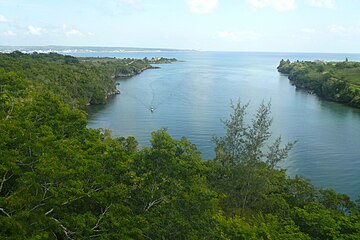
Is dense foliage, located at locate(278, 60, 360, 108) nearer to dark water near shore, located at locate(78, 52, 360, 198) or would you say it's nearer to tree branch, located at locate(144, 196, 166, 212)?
dark water near shore, located at locate(78, 52, 360, 198)

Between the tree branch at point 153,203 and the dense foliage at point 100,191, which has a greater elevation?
the dense foliage at point 100,191

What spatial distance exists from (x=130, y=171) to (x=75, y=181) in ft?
9.56

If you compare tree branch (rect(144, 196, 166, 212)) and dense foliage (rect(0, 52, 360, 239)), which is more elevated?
dense foliage (rect(0, 52, 360, 239))

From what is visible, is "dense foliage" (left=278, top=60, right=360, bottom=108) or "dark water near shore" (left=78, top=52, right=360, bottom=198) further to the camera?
"dense foliage" (left=278, top=60, right=360, bottom=108)

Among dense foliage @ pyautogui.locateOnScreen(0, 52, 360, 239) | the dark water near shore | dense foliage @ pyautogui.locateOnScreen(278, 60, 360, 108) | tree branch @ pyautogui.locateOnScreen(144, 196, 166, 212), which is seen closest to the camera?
dense foliage @ pyautogui.locateOnScreen(0, 52, 360, 239)

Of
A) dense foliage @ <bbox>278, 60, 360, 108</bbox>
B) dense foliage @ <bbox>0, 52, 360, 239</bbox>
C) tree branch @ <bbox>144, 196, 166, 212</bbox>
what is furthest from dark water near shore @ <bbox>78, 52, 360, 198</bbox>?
tree branch @ <bbox>144, 196, 166, 212</bbox>

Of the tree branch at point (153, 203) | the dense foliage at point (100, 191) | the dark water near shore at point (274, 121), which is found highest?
the dense foliage at point (100, 191)

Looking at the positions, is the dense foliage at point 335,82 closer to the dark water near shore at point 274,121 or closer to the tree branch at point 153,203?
the dark water near shore at point 274,121

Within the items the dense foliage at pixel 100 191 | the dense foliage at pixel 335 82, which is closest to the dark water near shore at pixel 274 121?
the dense foliage at pixel 335 82

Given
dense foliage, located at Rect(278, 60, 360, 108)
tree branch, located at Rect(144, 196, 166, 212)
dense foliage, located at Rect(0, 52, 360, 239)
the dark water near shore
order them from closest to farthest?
dense foliage, located at Rect(0, 52, 360, 239) → tree branch, located at Rect(144, 196, 166, 212) → the dark water near shore → dense foliage, located at Rect(278, 60, 360, 108)

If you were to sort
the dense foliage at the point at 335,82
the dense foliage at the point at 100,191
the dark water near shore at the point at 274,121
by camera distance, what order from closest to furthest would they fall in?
1. the dense foliage at the point at 100,191
2. the dark water near shore at the point at 274,121
3. the dense foliage at the point at 335,82

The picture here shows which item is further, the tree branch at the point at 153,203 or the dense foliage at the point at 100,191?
the tree branch at the point at 153,203

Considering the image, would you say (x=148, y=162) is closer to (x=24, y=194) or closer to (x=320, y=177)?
(x=24, y=194)

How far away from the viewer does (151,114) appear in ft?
182
